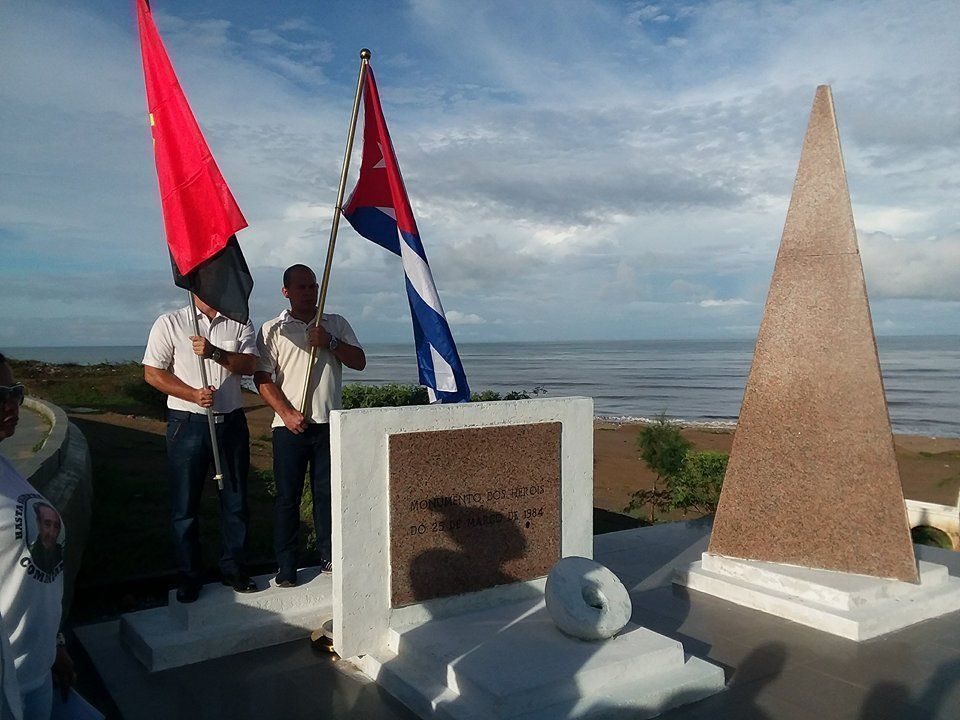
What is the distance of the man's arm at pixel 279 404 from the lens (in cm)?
393

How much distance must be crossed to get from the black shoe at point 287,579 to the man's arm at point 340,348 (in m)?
1.11

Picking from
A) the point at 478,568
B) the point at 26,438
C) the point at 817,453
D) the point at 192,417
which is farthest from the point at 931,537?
the point at 26,438

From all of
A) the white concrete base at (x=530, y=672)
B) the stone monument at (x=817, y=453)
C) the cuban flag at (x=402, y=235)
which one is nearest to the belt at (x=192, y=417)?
the cuban flag at (x=402, y=235)

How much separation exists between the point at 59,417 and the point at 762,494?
7.12 m

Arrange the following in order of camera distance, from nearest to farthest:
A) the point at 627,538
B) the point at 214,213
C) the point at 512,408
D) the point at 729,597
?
the point at 214,213, the point at 512,408, the point at 729,597, the point at 627,538

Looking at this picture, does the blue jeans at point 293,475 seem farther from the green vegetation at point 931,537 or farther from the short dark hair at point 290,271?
the green vegetation at point 931,537

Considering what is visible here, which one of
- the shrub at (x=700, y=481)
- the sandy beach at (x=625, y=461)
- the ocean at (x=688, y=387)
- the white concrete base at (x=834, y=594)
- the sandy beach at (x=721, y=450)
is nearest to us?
the white concrete base at (x=834, y=594)

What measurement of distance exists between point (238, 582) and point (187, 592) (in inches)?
9.9

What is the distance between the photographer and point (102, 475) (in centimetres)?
802

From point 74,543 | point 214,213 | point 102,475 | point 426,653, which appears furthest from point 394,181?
point 102,475

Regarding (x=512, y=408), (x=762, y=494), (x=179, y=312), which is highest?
(x=179, y=312)

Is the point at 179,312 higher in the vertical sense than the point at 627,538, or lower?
higher

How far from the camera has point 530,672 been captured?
3209 mm

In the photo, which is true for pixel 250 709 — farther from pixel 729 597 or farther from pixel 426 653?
pixel 729 597
